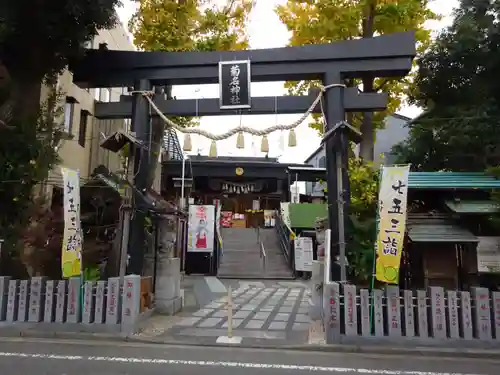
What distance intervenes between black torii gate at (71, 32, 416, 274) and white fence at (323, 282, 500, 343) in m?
1.60

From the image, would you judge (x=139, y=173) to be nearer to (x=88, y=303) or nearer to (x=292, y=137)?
(x=88, y=303)

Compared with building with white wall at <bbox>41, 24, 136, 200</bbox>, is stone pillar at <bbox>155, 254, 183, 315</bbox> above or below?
below

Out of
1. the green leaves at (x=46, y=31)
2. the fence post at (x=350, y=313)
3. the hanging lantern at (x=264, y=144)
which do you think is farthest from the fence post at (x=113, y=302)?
the green leaves at (x=46, y=31)

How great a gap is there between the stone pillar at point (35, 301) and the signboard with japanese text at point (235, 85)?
20.3ft

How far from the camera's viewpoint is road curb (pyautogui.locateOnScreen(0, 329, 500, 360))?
25.6 feet

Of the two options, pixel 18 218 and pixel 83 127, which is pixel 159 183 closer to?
pixel 83 127

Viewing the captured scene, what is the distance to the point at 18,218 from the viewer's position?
1059cm

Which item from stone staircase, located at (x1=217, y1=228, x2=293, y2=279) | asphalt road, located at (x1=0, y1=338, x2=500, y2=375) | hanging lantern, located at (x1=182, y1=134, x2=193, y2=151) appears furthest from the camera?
stone staircase, located at (x1=217, y1=228, x2=293, y2=279)

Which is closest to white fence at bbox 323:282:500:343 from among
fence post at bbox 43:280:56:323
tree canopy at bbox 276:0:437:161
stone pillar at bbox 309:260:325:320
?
stone pillar at bbox 309:260:325:320

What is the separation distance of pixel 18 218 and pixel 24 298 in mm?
2384

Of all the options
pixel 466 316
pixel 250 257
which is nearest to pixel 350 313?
pixel 466 316

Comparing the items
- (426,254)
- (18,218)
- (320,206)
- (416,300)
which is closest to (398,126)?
(320,206)

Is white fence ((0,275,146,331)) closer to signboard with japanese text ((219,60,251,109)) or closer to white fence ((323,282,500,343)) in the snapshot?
white fence ((323,282,500,343))

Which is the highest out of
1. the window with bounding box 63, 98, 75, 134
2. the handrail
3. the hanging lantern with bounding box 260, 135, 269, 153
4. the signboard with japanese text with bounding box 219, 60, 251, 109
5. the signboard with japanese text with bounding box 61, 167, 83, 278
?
the window with bounding box 63, 98, 75, 134
